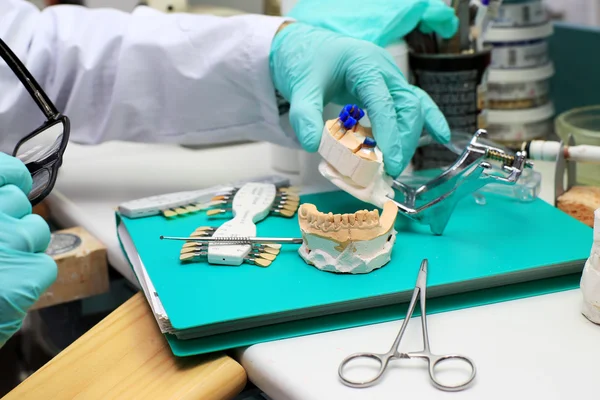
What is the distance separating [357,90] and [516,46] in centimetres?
39

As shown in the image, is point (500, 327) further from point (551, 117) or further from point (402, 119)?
point (551, 117)

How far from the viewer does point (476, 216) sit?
31.8 inches

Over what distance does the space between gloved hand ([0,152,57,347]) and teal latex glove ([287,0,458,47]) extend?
1.62 feet

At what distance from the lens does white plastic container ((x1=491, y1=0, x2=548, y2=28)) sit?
1107 mm

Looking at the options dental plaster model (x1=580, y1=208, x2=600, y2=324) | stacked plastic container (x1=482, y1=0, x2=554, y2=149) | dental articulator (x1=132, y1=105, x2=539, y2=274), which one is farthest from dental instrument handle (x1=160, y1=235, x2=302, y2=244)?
stacked plastic container (x1=482, y1=0, x2=554, y2=149)

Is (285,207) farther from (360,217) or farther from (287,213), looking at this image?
(360,217)

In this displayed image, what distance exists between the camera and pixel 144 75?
0.98 metres

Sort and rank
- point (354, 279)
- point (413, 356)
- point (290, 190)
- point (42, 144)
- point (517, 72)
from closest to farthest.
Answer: point (413, 356) < point (354, 279) < point (42, 144) < point (290, 190) < point (517, 72)

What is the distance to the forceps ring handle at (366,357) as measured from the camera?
0.53 metres

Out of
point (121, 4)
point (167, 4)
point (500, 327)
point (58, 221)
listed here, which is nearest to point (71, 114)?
point (58, 221)

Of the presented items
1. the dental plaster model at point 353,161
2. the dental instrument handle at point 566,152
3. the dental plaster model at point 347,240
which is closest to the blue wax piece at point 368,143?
the dental plaster model at point 353,161

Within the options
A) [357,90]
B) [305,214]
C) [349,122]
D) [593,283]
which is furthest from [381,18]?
[593,283]

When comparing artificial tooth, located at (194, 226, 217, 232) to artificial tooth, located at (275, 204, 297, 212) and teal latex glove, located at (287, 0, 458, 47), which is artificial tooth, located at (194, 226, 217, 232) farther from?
teal latex glove, located at (287, 0, 458, 47)

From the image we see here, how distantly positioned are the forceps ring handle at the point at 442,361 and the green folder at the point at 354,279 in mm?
84
